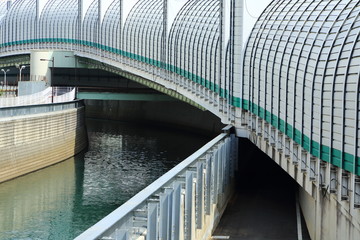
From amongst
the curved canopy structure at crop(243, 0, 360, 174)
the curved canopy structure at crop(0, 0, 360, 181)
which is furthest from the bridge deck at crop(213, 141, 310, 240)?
the curved canopy structure at crop(243, 0, 360, 174)

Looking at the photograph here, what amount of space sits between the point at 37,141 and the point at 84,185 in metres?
6.93

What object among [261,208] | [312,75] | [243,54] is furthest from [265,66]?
[312,75]

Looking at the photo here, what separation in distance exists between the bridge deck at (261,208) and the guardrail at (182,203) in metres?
0.62

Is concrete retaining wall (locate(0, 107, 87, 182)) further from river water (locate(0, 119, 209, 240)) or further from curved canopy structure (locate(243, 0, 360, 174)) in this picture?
curved canopy structure (locate(243, 0, 360, 174))

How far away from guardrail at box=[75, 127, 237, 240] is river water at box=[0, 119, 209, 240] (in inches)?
261

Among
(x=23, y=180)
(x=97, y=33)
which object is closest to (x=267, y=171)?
(x=23, y=180)

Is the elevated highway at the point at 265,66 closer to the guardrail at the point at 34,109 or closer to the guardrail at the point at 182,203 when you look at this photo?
the guardrail at the point at 182,203

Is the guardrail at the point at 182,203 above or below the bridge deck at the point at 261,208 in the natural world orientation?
above

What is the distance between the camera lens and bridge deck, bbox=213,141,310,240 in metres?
28.2

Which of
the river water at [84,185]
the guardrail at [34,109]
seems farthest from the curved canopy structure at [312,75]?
the guardrail at [34,109]

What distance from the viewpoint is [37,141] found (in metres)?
49.3

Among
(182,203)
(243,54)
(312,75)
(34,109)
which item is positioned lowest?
(34,109)

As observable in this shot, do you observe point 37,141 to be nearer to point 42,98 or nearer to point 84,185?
point 84,185

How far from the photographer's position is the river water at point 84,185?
33.6 metres
